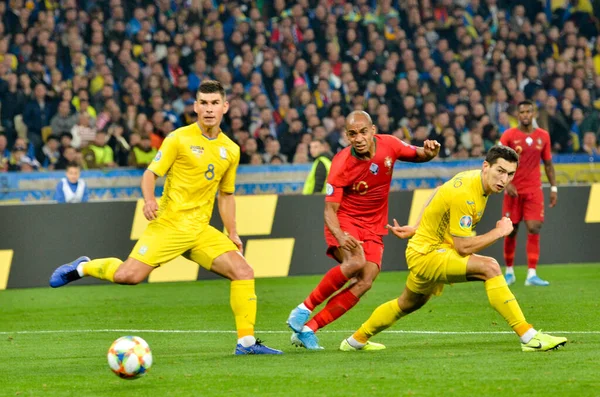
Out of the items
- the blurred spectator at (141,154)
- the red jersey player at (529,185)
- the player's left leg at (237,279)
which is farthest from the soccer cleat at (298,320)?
the blurred spectator at (141,154)

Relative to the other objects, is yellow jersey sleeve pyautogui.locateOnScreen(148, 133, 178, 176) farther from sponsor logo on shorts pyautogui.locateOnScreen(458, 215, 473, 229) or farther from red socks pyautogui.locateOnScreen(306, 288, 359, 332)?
sponsor logo on shorts pyautogui.locateOnScreen(458, 215, 473, 229)

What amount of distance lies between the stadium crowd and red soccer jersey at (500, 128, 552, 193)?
16.3 ft

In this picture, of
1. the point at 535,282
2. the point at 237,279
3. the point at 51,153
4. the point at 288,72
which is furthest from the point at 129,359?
the point at 288,72

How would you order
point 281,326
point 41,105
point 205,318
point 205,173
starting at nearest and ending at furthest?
point 205,173 < point 281,326 < point 205,318 < point 41,105

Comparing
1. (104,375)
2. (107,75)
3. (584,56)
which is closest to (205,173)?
(104,375)

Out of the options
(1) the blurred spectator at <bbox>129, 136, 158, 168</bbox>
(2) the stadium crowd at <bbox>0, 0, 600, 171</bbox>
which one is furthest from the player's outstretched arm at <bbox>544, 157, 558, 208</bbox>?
(1) the blurred spectator at <bbox>129, 136, 158, 168</bbox>

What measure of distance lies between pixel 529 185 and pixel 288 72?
771 centimetres

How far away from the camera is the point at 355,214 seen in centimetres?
977

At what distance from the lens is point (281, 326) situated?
37.6 ft

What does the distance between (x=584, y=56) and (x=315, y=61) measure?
628cm

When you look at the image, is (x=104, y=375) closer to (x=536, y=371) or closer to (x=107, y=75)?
(x=536, y=371)

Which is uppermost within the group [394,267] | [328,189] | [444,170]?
[328,189]

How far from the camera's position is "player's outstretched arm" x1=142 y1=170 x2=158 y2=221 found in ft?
28.1

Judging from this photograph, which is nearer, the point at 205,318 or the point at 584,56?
the point at 205,318
